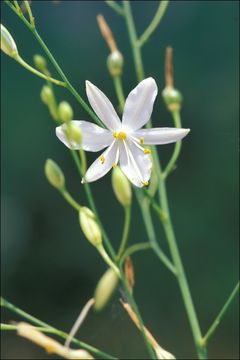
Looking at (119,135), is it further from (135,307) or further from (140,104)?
(135,307)

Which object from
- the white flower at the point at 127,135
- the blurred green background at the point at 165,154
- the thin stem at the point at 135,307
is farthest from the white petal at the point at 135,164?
the blurred green background at the point at 165,154

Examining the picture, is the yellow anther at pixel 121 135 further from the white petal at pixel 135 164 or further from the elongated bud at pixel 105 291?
the elongated bud at pixel 105 291

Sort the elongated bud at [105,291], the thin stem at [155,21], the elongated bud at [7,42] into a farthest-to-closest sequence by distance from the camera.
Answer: the thin stem at [155,21] < the elongated bud at [7,42] < the elongated bud at [105,291]

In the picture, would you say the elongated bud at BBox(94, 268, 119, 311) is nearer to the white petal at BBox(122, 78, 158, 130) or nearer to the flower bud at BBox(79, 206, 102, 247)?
the flower bud at BBox(79, 206, 102, 247)

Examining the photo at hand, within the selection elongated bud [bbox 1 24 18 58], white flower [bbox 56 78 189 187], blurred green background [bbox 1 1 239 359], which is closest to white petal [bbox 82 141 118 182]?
white flower [bbox 56 78 189 187]

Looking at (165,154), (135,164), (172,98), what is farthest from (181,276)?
(165,154)
